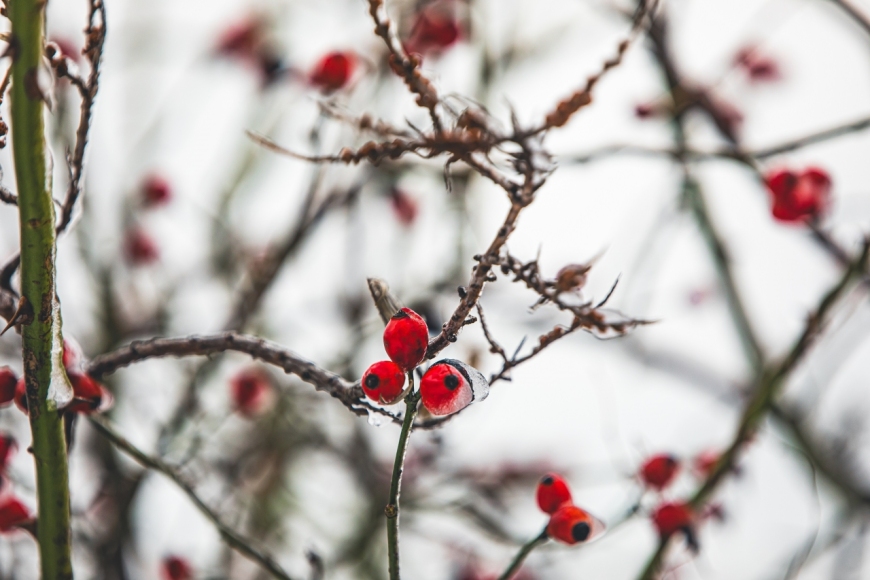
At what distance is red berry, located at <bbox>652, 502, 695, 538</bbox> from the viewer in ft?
5.68

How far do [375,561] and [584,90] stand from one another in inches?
97.1

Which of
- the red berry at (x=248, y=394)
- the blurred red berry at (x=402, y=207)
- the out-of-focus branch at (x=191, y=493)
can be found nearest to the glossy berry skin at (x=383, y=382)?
the out-of-focus branch at (x=191, y=493)

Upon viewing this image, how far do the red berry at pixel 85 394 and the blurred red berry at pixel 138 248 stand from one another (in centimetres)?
215

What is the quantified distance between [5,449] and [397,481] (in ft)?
3.06

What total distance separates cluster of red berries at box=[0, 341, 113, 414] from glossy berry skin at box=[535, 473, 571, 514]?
796 millimetres

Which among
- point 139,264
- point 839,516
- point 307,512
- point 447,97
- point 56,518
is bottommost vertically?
point 56,518

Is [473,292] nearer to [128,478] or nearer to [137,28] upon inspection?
[128,478]

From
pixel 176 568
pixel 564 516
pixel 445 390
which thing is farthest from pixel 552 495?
pixel 176 568

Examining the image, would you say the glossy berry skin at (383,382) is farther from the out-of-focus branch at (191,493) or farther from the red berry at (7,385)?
the red berry at (7,385)

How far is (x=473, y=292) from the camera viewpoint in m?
0.90

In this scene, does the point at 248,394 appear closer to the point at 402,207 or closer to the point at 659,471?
the point at 402,207

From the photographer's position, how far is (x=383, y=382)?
102 centimetres

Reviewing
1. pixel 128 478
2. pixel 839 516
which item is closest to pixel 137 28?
pixel 128 478

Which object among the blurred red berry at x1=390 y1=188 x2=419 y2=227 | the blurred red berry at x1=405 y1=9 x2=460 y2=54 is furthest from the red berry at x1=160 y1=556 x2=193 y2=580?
the blurred red berry at x1=405 y1=9 x2=460 y2=54
